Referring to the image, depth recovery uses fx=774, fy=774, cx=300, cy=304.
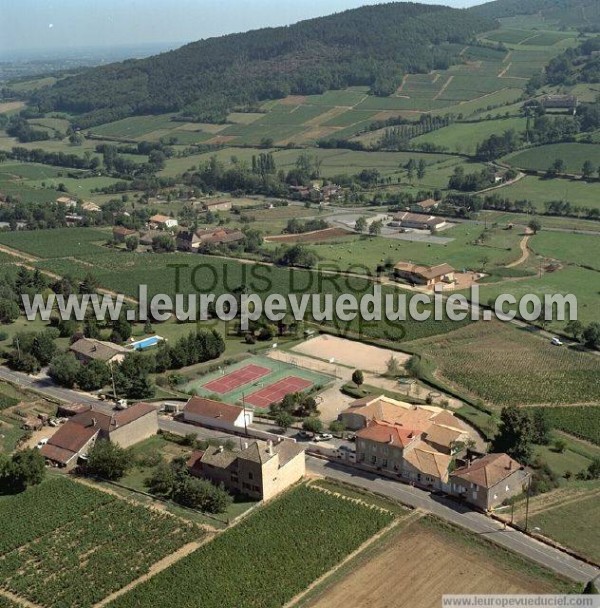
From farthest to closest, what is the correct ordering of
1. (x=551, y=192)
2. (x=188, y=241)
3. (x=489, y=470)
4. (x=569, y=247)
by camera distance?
(x=551, y=192)
(x=188, y=241)
(x=569, y=247)
(x=489, y=470)

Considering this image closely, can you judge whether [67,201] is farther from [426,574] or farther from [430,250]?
[426,574]

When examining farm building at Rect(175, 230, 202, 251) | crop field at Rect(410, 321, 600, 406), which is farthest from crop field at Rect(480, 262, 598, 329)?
farm building at Rect(175, 230, 202, 251)

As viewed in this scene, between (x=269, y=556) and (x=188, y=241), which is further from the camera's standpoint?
(x=188, y=241)

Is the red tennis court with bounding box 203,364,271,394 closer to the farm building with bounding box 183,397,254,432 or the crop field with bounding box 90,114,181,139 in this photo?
the farm building with bounding box 183,397,254,432

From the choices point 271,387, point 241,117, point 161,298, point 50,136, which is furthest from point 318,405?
point 50,136

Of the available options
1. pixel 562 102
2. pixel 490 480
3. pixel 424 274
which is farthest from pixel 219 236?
pixel 562 102
